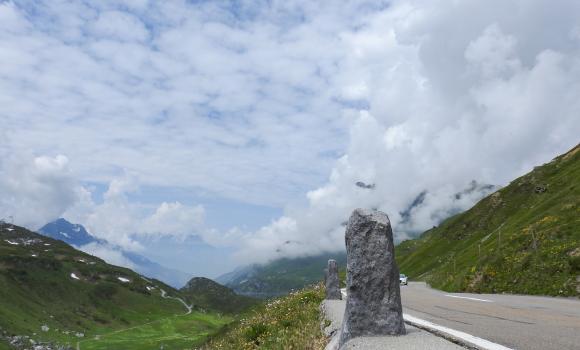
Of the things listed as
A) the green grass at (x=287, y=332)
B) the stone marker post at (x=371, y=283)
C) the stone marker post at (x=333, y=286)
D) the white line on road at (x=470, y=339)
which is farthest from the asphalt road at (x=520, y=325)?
the stone marker post at (x=333, y=286)

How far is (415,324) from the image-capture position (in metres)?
12.9

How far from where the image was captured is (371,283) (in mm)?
10195

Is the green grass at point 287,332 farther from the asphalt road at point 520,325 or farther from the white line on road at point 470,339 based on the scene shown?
the asphalt road at point 520,325

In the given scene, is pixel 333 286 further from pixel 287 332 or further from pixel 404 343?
pixel 404 343

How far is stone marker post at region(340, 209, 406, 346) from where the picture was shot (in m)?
9.98

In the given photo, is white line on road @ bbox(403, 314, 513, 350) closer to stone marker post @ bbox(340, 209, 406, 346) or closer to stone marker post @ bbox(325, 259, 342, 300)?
stone marker post @ bbox(340, 209, 406, 346)

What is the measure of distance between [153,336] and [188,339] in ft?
63.9

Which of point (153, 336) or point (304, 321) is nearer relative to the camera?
point (304, 321)

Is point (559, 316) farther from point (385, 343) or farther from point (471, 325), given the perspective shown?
point (385, 343)

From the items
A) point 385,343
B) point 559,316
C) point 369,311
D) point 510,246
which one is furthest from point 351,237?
point 510,246

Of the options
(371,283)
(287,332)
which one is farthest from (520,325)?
(287,332)

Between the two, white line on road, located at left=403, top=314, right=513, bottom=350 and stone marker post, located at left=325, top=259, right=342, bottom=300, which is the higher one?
stone marker post, located at left=325, top=259, right=342, bottom=300

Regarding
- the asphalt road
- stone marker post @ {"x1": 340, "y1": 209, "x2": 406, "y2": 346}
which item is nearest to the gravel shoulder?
stone marker post @ {"x1": 340, "y1": 209, "x2": 406, "y2": 346}

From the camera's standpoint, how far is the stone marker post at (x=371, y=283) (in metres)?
9.98
